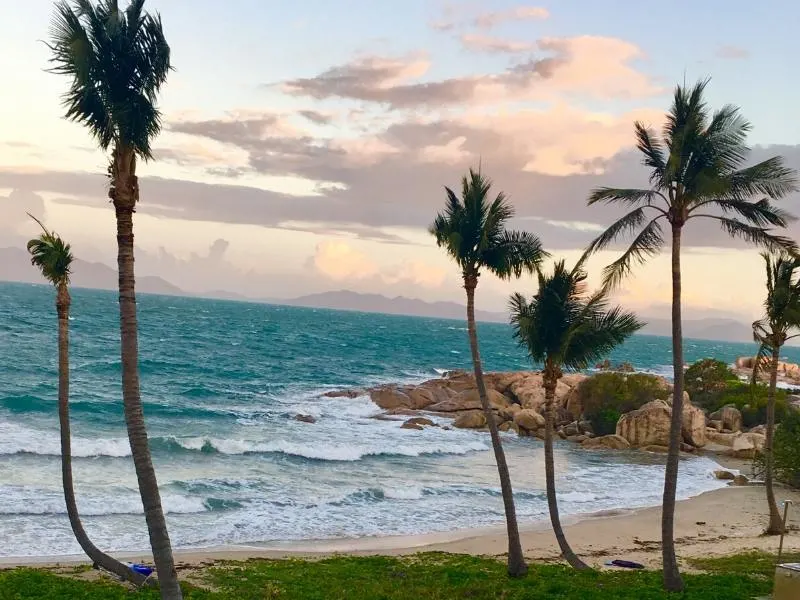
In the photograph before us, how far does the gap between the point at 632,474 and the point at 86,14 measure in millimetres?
37672

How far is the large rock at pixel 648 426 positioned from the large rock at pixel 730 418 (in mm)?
7712

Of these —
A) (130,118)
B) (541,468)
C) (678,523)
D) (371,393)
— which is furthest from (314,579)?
(371,393)

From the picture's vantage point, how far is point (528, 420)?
55.1 meters

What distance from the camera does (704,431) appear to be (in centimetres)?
5009

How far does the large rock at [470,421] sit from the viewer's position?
56.0 meters

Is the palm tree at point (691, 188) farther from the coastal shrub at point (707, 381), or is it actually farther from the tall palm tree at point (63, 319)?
the coastal shrub at point (707, 381)

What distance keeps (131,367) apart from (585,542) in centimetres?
→ 2038

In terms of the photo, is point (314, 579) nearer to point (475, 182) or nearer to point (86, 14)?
point (475, 182)

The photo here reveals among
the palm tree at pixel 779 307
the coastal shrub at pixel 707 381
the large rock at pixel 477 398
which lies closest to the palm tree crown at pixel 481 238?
the palm tree at pixel 779 307

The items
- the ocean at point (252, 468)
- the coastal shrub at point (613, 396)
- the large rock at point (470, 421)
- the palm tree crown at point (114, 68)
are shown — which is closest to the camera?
the palm tree crown at point (114, 68)

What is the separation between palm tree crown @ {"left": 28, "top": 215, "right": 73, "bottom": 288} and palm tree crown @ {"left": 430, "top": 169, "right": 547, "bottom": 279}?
31.5ft

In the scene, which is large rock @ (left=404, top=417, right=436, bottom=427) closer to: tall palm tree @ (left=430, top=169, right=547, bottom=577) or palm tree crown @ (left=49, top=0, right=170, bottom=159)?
tall palm tree @ (left=430, top=169, right=547, bottom=577)

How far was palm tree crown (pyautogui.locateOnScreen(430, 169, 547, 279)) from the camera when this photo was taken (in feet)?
63.3

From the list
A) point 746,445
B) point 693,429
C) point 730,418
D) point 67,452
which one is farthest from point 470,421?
point 67,452
